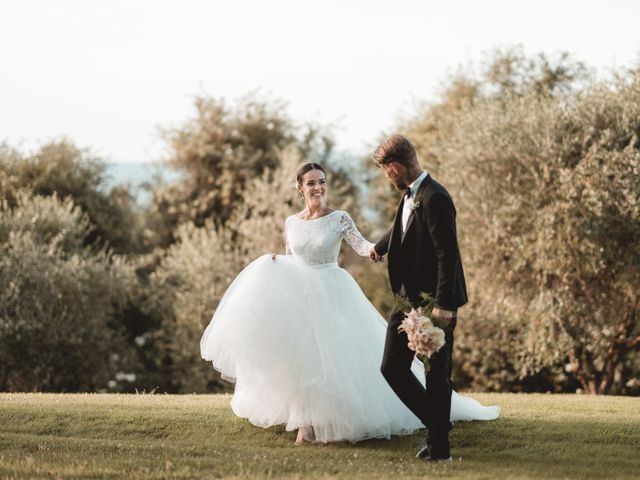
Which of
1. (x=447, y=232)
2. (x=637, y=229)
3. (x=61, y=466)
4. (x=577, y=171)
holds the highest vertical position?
(x=577, y=171)

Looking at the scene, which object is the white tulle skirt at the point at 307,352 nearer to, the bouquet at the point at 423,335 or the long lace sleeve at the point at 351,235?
the long lace sleeve at the point at 351,235

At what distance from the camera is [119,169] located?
38844 millimetres

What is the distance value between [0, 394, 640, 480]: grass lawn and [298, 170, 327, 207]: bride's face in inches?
102

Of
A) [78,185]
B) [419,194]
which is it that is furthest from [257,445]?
[78,185]

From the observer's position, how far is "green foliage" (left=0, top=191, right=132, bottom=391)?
27984 millimetres

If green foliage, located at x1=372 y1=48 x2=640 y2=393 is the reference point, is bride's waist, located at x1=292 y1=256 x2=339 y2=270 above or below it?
below

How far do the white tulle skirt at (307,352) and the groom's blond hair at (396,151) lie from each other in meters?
2.05

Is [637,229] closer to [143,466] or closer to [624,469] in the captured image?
[624,469]

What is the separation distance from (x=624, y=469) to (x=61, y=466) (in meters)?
5.11

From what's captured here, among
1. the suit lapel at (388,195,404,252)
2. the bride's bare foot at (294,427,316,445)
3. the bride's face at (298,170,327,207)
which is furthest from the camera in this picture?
the bride's face at (298,170,327,207)

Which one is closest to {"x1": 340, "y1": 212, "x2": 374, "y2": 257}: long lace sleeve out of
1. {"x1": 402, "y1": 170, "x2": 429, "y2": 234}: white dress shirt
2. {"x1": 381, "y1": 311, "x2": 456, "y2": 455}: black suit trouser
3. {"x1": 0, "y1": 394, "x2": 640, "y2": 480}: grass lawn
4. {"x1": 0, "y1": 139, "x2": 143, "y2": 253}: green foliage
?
{"x1": 402, "y1": 170, "x2": 429, "y2": 234}: white dress shirt

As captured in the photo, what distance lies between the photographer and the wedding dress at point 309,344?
361 inches

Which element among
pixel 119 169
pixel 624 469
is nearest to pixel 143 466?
pixel 624 469

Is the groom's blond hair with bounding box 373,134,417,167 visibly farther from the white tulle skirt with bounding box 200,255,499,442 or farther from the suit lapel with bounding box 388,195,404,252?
the white tulle skirt with bounding box 200,255,499,442
